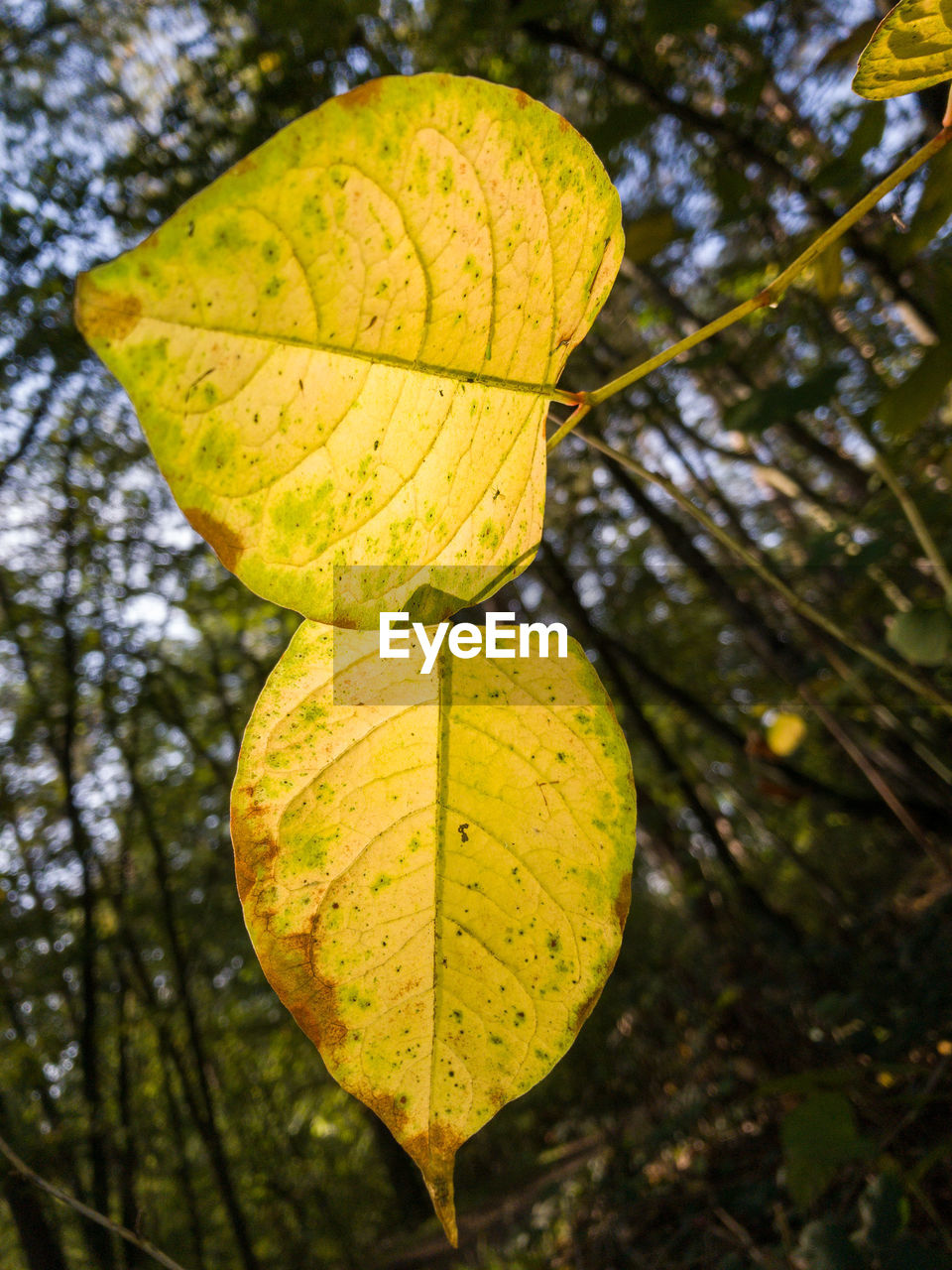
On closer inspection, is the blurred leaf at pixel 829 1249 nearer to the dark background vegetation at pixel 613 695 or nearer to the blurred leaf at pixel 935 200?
the dark background vegetation at pixel 613 695

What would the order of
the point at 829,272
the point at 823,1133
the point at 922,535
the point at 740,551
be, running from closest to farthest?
the point at 740,551 < the point at 922,535 < the point at 829,272 < the point at 823,1133

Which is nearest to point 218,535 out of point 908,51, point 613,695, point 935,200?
point 908,51

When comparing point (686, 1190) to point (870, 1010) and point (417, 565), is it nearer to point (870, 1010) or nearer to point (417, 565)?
point (870, 1010)

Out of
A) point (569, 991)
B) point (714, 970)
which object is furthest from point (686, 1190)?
point (569, 991)

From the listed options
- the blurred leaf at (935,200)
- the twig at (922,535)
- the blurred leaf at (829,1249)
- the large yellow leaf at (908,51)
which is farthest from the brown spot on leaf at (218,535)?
the blurred leaf at (829,1249)

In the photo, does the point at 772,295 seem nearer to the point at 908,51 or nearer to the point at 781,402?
the point at 908,51

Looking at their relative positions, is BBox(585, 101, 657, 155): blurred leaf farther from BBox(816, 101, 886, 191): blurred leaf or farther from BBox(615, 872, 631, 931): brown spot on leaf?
BBox(615, 872, 631, 931): brown spot on leaf
